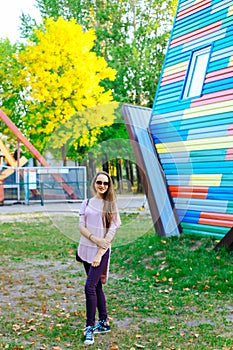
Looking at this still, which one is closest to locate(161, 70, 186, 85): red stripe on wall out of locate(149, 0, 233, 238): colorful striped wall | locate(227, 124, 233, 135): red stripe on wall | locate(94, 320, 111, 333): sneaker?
locate(149, 0, 233, 238): colorful striped wall

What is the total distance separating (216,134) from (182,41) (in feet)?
9.80

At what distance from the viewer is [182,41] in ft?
38.5

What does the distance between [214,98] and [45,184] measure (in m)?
17.8

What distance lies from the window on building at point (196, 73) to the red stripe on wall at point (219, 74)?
0.79 ft

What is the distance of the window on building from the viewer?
1075cm

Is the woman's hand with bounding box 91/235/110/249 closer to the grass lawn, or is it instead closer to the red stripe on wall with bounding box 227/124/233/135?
the grass lawn

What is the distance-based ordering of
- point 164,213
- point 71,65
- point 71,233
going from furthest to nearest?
point 71,65 → point 164,213 → point 71,233

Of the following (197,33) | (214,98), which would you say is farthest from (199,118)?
(197,33)

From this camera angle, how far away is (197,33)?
11.2 metres

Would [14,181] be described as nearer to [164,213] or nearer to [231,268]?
[164,213]

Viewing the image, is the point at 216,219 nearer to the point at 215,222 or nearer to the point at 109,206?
the point at 215,222

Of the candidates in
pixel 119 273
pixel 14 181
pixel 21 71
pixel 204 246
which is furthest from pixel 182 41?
pixel 21 71

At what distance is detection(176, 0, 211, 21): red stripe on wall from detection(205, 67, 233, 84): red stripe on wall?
6.08ft

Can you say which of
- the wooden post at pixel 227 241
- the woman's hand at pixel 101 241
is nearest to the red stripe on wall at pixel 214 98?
the wooden post at pixel 227 241
